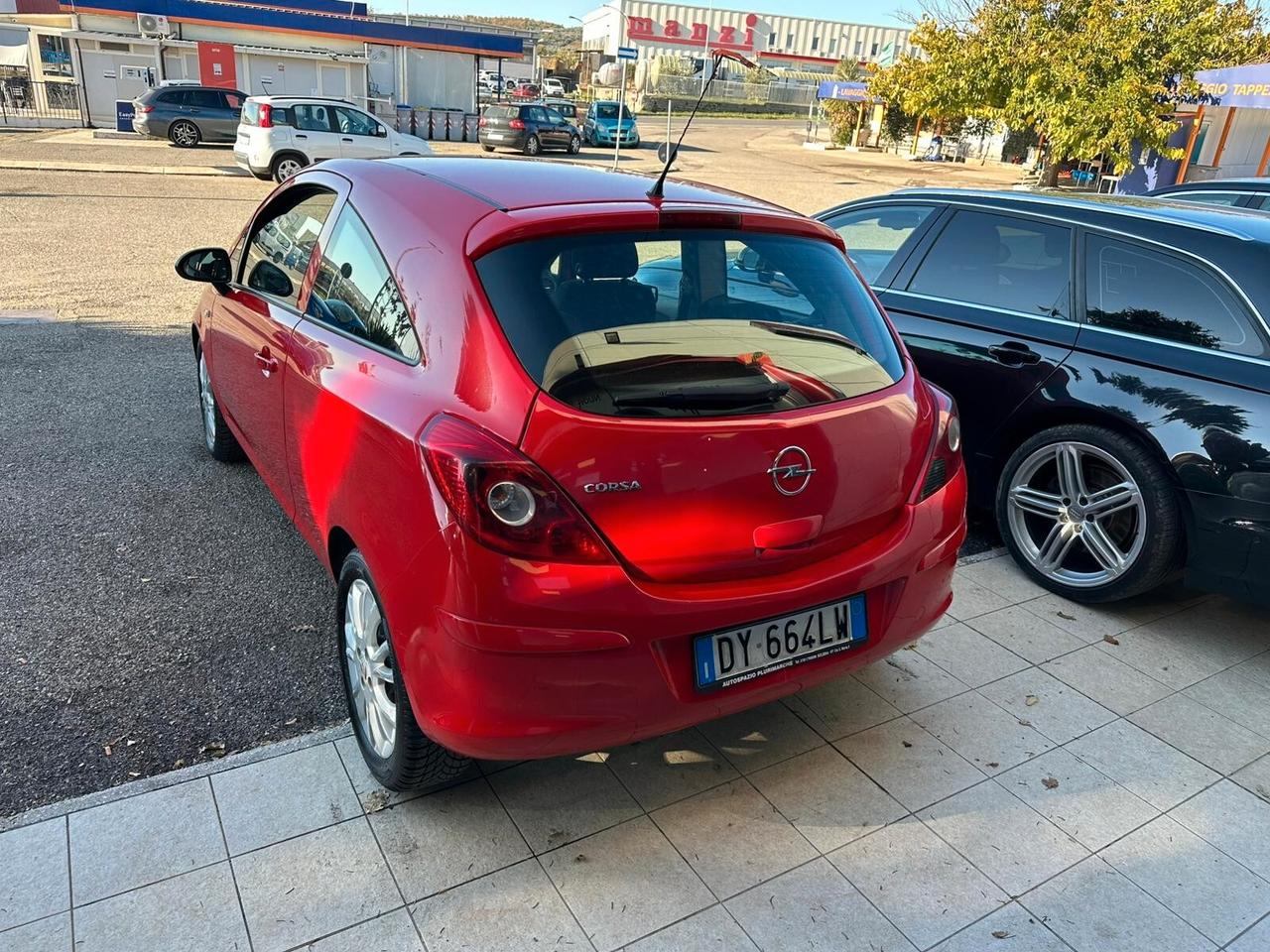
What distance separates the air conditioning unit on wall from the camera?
31.5 m

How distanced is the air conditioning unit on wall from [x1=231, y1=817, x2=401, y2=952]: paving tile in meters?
36.8

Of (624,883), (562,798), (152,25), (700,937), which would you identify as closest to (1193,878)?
(700,937)

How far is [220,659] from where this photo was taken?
3.28 meters

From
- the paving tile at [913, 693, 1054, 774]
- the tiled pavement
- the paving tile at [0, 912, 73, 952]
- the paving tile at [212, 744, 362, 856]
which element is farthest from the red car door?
the paving tile at [913, 693, 1054, 774]

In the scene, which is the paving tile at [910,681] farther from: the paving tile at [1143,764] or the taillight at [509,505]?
the taillight at [509,505]

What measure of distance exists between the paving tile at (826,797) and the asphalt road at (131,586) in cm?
147

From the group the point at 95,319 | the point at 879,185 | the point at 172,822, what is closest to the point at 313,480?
the point at 172,822

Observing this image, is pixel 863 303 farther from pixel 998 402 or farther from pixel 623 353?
pixel 998 402

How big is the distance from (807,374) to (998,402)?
2.16 metres

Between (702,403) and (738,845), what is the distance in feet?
4.09

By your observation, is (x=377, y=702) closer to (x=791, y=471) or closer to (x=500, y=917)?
(x=500, y=917)

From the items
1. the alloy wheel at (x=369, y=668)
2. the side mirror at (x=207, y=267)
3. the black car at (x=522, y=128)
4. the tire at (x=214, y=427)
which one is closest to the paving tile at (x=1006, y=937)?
the alloy wheel at (x=369, y=668)

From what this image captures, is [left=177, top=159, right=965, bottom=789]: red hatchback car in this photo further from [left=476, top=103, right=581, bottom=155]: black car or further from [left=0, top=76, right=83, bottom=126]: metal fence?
[left=0, top=76, right=83, bottom=126]: metal fence

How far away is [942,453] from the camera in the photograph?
9.29 feet
